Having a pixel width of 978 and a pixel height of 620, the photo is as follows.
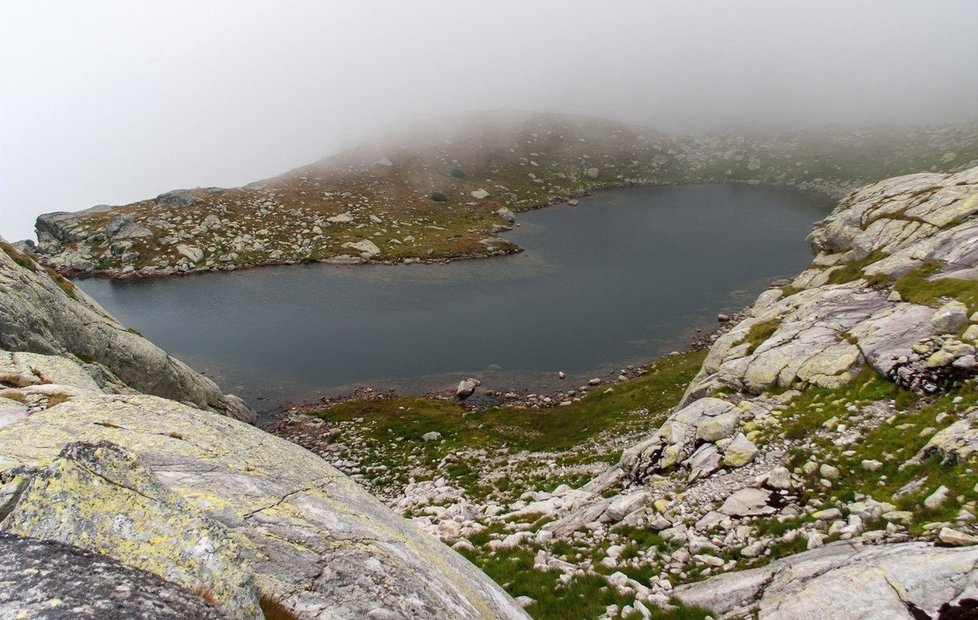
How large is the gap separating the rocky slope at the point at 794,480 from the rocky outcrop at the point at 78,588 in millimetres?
10675

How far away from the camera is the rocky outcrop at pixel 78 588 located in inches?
171

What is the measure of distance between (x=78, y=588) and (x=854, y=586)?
13351mm

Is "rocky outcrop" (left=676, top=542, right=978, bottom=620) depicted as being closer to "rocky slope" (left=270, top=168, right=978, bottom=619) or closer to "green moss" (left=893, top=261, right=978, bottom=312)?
"rocky slope" (left=270, top=168, right=978, bottom=619)

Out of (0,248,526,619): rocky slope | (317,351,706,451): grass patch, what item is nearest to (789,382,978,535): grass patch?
(0,248,526,619): rocky slope

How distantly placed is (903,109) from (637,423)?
231 meters

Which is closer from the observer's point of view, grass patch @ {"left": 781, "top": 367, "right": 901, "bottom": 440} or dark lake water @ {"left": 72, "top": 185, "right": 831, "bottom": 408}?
grass patch @ {"left": 781, "top": 367, "right": 901, "bottom": 440}

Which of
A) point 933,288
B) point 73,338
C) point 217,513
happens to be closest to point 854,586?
point 217,513

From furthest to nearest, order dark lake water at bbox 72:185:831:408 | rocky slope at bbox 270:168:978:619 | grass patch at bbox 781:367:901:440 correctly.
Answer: dark lake water at bbox 72:185:831:408
grass patch at bbox 781:367:901:440
rocky slope at bbox 270:168:978:619

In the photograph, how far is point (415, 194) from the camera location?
155625 mm

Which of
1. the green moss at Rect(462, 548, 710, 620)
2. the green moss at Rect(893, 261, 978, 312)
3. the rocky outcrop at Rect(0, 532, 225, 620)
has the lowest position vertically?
the green moss at Rect(462, 548, 710, 620)

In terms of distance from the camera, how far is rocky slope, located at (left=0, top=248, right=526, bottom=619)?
5.25 m

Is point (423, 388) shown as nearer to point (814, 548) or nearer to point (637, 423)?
point (637, 423)

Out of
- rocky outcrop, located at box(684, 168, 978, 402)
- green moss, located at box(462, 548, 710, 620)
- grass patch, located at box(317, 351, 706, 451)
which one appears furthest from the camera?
grass patch, located at box(317, 351, 706, 451)

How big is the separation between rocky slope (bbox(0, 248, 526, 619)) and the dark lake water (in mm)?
46571
